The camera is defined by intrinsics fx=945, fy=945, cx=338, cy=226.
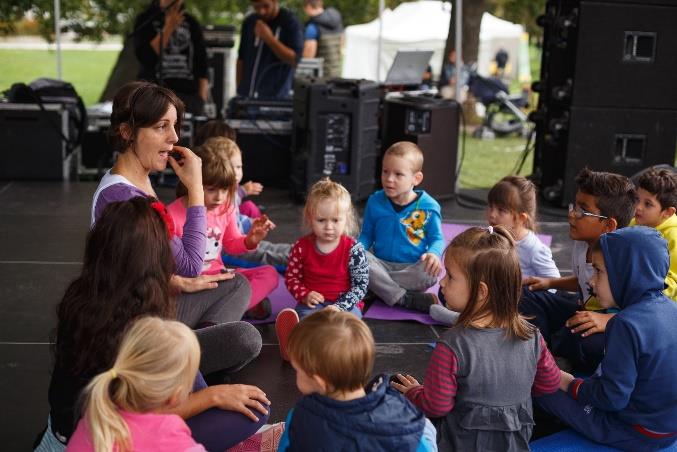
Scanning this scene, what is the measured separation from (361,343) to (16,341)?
7.45ft

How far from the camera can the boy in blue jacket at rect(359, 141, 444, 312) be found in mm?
4617

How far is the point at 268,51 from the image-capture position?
7.91m

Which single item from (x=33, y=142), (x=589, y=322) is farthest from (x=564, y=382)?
(x=33, y=142)

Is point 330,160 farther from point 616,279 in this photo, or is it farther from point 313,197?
point 616,279

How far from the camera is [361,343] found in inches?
90.8

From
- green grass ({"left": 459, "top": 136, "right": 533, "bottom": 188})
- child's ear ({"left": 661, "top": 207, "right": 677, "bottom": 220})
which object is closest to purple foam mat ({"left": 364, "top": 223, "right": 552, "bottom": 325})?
child's ear ({"left": 661, "top": 207, "right": 677, "bottom": 220})

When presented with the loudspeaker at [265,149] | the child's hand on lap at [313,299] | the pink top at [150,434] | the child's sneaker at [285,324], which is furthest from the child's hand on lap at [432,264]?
the loudspeaker at [265,149]

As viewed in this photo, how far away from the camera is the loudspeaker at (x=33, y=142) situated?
731 centimetres

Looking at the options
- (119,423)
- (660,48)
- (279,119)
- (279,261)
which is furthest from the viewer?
(279,119)

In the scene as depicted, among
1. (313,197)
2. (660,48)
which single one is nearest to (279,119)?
(660,48)

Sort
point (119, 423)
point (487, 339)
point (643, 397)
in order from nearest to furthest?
point (119, 423) < point (487, 339) < point (643, 397)

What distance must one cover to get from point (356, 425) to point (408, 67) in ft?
19.5

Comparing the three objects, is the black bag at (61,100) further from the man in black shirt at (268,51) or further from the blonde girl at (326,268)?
the blonde girl at (326,268)

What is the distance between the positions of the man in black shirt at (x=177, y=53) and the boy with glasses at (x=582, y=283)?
4262 millimetres
